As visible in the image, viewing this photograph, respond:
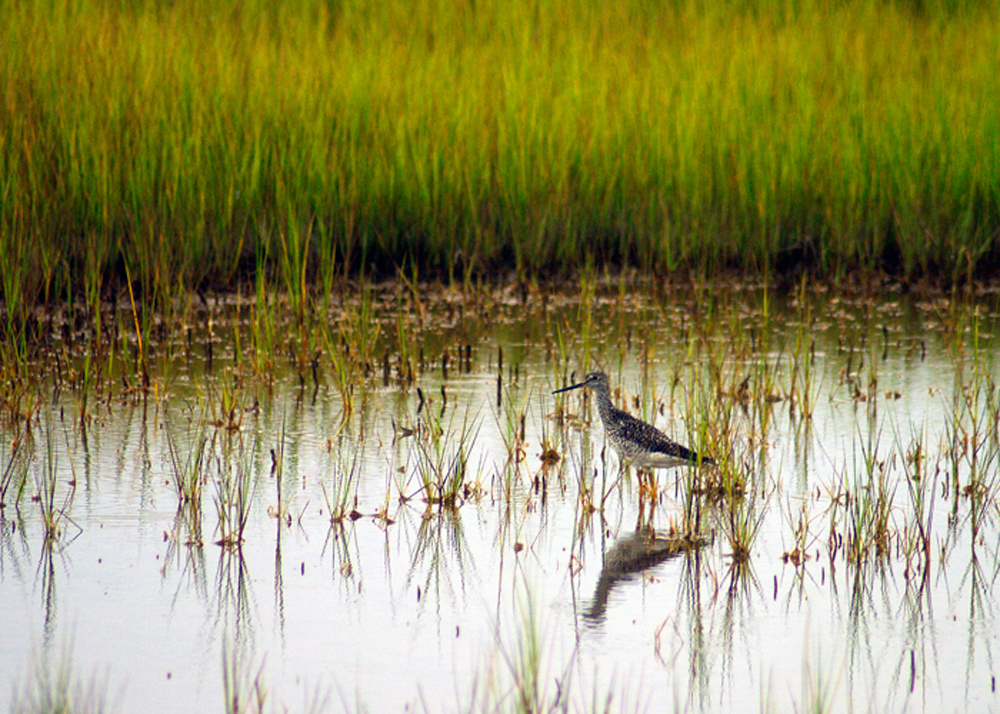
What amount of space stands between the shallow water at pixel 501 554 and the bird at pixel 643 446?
11 cm

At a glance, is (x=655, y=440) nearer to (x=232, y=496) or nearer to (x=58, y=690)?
(x=232, y=496)

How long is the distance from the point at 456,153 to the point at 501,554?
16.0 ft

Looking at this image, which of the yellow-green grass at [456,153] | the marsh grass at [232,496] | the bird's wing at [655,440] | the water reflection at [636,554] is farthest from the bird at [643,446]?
the yellow-green grass at [456,153]

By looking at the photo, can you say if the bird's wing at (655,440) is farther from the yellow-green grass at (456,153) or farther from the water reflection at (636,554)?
the yellow-green grass at (456,153)

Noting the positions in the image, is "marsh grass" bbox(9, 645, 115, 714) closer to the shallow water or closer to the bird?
the shallow water

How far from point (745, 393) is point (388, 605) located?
2805mm

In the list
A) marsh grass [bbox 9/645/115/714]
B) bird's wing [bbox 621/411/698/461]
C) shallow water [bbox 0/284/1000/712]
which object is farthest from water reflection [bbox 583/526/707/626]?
marsh grass [bbox 9/645/115/714]

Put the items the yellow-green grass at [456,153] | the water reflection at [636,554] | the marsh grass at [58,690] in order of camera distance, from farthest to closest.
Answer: the yellow-green grass at [456,153], the water reflection at [636,554], the marsh grass at [58,690]

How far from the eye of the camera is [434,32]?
1141cm

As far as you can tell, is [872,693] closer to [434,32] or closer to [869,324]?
[869,324]

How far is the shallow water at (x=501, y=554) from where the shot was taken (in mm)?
3508

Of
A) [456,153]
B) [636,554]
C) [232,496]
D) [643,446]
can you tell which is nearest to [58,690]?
[232,496]

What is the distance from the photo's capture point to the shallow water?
351cm

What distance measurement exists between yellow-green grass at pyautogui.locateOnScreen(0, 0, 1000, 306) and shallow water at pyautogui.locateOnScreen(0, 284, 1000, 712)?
1.23 meters
